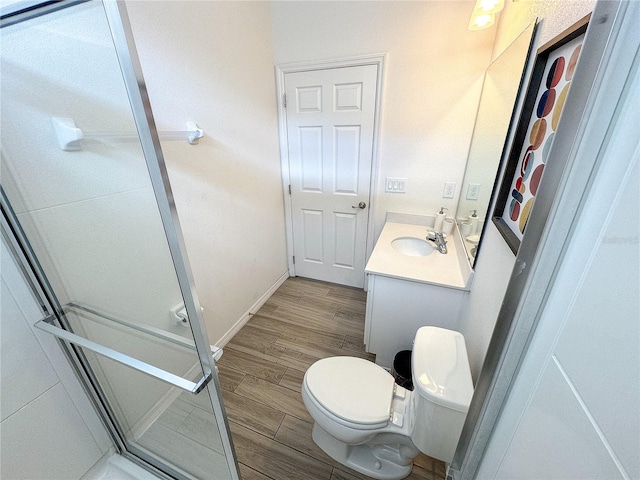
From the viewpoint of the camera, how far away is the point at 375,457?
116 centimetres

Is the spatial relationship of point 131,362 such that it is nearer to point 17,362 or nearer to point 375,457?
point 17,362

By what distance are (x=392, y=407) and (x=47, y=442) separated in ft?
4.08

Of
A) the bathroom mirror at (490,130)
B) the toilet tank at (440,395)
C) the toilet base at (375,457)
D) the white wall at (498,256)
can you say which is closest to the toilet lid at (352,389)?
the toilet tank at (440,395)

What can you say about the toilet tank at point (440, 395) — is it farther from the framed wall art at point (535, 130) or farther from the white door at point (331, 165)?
the white door at point (331, 165)

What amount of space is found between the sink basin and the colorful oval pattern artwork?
2.85 ft

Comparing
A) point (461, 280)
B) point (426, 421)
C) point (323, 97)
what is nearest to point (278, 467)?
point (426, 421)

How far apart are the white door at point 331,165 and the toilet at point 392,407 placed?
1.31 m

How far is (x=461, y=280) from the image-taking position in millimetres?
1328

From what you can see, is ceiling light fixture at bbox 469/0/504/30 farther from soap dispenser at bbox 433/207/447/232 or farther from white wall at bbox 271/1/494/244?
soap dispenser at bbox 433/207/447/232

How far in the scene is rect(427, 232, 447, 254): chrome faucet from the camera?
1.63m

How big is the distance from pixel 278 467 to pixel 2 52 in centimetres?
169

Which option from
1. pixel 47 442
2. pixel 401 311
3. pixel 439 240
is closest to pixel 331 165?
pixel 439 240

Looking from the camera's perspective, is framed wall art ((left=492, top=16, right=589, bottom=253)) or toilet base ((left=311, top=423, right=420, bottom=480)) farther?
toilet base ((left=311, top=423, right=420, bottom=480))

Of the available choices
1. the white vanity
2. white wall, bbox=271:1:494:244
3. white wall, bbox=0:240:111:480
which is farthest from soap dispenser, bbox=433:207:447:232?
white wall, bbox=0:240:111:480
